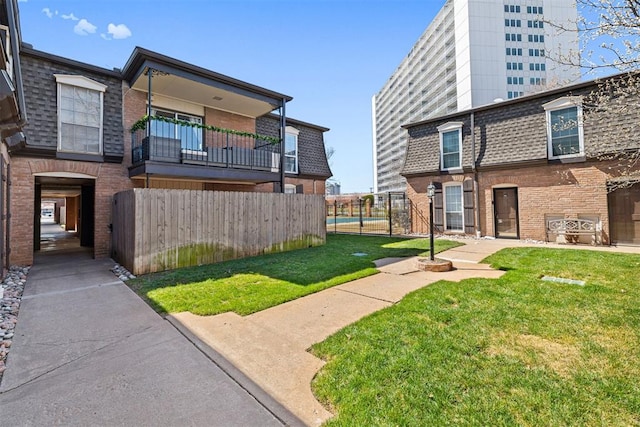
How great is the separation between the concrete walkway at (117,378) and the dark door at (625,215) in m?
12.9

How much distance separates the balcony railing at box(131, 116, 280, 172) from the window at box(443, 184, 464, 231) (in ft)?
26.4

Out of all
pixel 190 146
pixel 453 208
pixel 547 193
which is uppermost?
pixel 190 146

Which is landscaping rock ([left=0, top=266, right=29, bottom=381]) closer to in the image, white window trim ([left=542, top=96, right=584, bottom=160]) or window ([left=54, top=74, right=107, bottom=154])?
window ([left=54, top=74, right=107, bottom=154])

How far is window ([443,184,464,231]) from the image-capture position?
13.2 m

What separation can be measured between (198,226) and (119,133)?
16.0ft

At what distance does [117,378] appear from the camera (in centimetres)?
272

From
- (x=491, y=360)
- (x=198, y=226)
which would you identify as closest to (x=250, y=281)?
(x=198, y=226)

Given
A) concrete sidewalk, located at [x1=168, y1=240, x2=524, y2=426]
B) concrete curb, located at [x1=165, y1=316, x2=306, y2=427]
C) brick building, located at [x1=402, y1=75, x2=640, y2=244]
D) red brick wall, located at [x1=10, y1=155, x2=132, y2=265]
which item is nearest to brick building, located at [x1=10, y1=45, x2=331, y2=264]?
red brick wall, located at [x1=10, y1=155, x2=132, y2=265]

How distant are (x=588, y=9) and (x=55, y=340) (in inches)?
321

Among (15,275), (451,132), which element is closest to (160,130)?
(15,275)

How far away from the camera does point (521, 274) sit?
588 centimetres

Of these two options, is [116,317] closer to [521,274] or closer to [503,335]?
[503,335]

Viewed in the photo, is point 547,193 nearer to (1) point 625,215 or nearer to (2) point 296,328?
(1) point 625,215

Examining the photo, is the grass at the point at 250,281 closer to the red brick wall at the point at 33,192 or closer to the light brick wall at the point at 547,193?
the red brick wall at the point at 33,192
